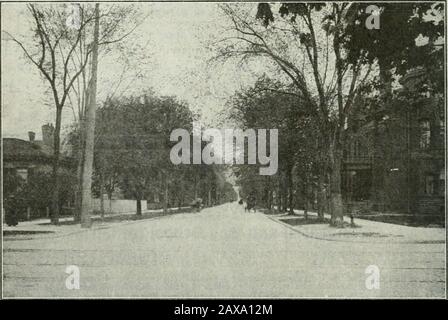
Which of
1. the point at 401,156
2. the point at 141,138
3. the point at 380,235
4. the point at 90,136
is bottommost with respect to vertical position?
the point at 380,235

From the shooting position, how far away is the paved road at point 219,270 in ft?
36.3

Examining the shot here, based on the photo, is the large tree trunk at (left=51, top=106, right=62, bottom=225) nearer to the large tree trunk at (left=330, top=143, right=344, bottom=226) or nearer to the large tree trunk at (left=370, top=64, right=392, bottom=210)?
the large tree trunk at (left=330, top=143, right=344, bottom=226)

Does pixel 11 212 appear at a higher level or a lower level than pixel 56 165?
lower

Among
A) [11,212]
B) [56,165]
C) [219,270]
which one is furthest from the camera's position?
[56,165]

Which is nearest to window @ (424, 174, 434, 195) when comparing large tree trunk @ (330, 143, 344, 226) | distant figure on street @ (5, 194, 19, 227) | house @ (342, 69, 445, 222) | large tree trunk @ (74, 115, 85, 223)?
house @ (342, 69, 445, 222)

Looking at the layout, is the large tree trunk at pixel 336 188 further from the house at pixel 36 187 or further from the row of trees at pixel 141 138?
the house at pixel 36 187

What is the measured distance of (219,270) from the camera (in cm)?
1238

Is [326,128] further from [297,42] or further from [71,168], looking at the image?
[71,168]

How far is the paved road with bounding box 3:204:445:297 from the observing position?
11.1m

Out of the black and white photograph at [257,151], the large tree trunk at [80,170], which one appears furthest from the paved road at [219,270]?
the large tree trunk at [80,170]

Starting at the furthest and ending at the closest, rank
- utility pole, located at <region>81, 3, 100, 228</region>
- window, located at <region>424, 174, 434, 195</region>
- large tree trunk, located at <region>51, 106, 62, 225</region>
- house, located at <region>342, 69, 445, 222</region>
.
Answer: large tree trunk, located at <region>51, 106, 62, 225</region>, utility pole, located at <region>81, 3, 100, 228</region>, window, located at <region>424, 174, 434, 195</region>, house, located at <region>342, 69, 445, 222</region>

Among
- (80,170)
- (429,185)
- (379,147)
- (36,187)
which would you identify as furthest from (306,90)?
(36,187)

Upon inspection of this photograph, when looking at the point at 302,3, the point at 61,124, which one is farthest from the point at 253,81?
the point at 61,124

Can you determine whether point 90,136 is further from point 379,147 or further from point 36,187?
point 379,147
